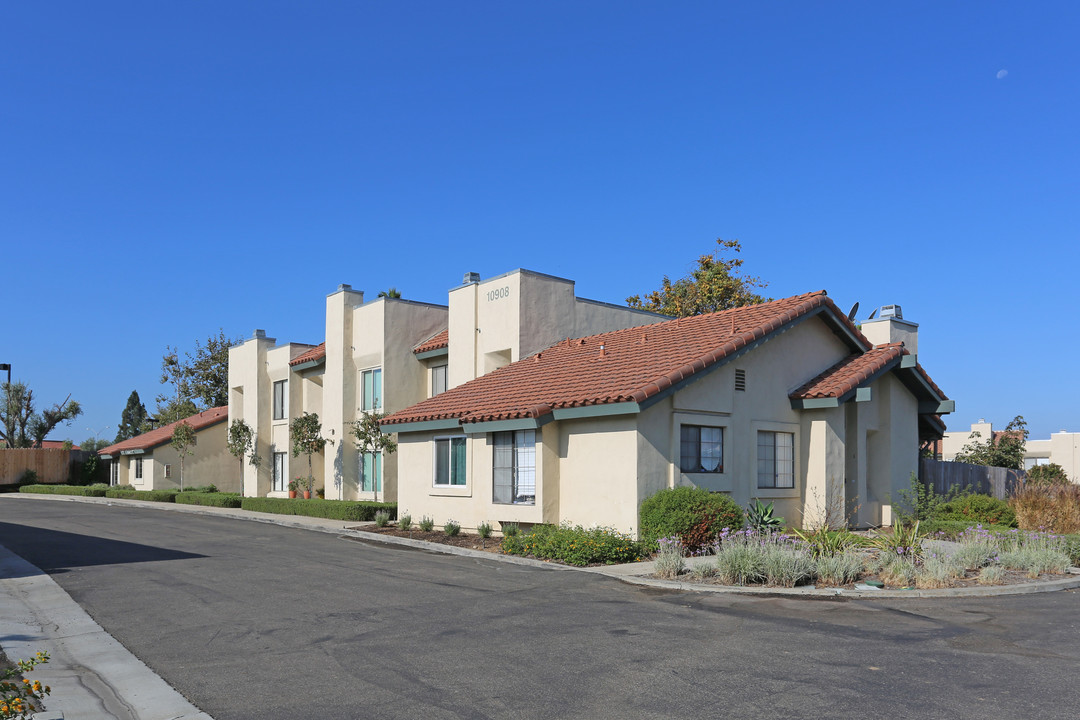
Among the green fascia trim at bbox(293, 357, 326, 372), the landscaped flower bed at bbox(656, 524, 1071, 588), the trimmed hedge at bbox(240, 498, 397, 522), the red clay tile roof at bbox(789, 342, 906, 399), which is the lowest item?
the trimmed hedge at bbox(240, 498, 397, 522)

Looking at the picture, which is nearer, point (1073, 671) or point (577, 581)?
point (1073, 671)

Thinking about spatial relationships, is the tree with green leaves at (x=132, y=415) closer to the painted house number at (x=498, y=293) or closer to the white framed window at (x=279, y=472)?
the white framed window at (x=279, y=472)

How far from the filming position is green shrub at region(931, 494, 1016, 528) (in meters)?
20.8

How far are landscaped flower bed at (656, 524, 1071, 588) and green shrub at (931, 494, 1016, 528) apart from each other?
192 inches

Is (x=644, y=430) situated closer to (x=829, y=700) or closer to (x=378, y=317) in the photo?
(x=829, y=700)

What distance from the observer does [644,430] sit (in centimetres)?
1767

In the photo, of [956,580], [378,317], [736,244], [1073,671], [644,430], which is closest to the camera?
[1073,671]

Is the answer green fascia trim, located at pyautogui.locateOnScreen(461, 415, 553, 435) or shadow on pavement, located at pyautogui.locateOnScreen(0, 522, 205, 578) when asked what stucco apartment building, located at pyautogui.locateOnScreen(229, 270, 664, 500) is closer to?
green fascia trim, located at pyautogui.locateOnScreen(461, 415, 553, 435)

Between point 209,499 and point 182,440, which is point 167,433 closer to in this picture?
point 182,440

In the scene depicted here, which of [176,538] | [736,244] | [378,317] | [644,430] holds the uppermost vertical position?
[736,244]

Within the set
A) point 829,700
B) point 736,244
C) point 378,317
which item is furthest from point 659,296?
point 829,700

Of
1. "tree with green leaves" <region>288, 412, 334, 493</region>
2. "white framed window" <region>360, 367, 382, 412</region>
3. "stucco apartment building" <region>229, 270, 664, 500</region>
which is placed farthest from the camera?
"tree with green leaves" <region>288, 412, 334, 493</region>

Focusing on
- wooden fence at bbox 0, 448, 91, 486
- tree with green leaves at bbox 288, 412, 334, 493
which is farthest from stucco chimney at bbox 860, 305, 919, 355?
wooden fence at bbox 0, 448, 91, 486

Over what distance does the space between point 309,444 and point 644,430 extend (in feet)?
64.3
